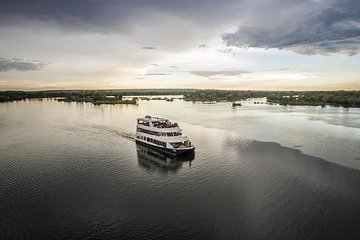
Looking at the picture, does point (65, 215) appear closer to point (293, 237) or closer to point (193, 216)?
point (193, 216)

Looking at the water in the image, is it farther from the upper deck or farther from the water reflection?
the upper deck

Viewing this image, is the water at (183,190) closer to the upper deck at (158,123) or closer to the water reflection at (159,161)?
the water reflection at (159,161)

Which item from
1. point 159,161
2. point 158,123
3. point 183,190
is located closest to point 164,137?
point 159,161

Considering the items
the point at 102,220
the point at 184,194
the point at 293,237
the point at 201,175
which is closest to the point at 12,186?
the point at 102,220

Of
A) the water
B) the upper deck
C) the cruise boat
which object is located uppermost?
the upper deck

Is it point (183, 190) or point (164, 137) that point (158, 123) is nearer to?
point (164, 137)

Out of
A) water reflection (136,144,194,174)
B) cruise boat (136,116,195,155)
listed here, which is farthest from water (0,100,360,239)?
cruise boat (136,116,195,155)
